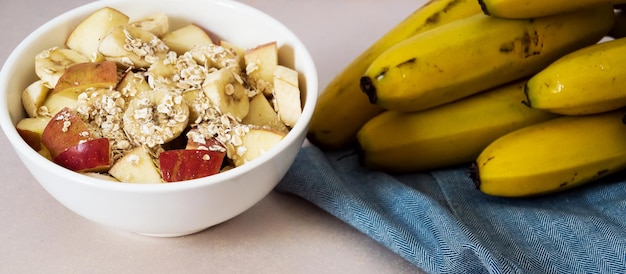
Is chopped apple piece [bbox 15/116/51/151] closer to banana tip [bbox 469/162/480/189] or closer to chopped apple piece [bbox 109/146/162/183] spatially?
chopped apple piece [bbox 109/146/162/183]

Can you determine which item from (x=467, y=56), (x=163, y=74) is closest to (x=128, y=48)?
(x=163, y=74)

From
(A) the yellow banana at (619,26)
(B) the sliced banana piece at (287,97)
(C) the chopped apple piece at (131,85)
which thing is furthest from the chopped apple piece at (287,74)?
(A) the yellow banana at (619,26)

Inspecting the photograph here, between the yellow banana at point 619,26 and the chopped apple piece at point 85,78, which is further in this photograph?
the yellow banana at point 619,26

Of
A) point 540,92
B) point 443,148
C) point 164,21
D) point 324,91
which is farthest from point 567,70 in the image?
point 164,21

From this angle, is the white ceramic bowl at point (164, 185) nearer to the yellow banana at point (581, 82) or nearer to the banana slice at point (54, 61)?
the banana slice at point (54, 61)

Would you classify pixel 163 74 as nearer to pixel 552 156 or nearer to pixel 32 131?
pixel 32 131

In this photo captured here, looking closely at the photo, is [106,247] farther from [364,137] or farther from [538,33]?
[538,33]
